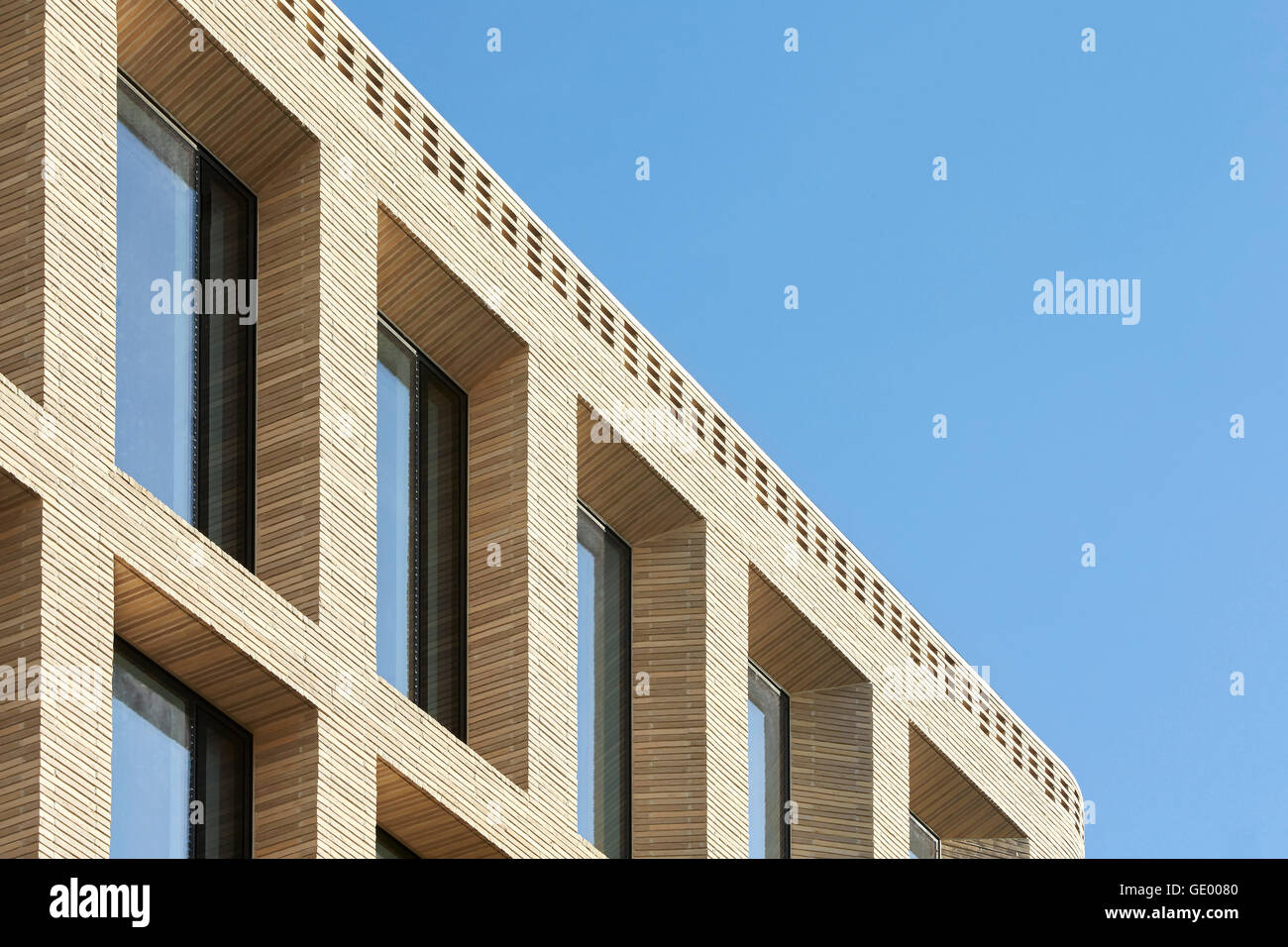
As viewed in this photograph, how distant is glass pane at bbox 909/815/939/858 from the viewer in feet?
120

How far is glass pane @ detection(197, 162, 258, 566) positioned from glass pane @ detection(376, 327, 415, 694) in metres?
1.91

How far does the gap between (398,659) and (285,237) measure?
3814 mm

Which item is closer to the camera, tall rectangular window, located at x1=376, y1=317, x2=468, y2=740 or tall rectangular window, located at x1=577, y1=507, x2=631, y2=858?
tall rectangular window, located at x1=376, y1=317, x2=468, y2=740

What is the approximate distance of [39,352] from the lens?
873 inches

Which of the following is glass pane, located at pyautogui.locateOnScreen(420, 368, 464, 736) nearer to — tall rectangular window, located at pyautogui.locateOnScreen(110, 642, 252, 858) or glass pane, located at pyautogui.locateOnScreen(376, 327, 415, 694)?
glass pane, located at pyautogui.locateOnScreen(376, 327, 415, 694)

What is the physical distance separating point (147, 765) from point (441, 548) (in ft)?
17.2

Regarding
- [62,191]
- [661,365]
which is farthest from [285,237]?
[661,365]

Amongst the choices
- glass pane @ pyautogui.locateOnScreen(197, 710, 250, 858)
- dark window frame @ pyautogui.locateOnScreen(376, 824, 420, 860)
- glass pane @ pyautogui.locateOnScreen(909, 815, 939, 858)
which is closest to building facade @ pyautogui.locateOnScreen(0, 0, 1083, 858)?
glass pane @ pyautogui.locateOnScreen(197, 710, 250, 858)

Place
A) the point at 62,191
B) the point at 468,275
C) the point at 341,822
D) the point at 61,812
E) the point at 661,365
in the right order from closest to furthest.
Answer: the point at 61,812 → the point at 62,191 → the point at 341,822 → the point at 468,275 → the point at 661,365

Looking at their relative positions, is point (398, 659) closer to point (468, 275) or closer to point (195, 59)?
point (468, 275)

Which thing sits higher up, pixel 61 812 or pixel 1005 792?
pixel 1005 792

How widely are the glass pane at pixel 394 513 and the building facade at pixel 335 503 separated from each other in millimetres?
49

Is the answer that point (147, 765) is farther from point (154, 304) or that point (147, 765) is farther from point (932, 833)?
point (932, 833)

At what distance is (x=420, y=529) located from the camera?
27891 mm
